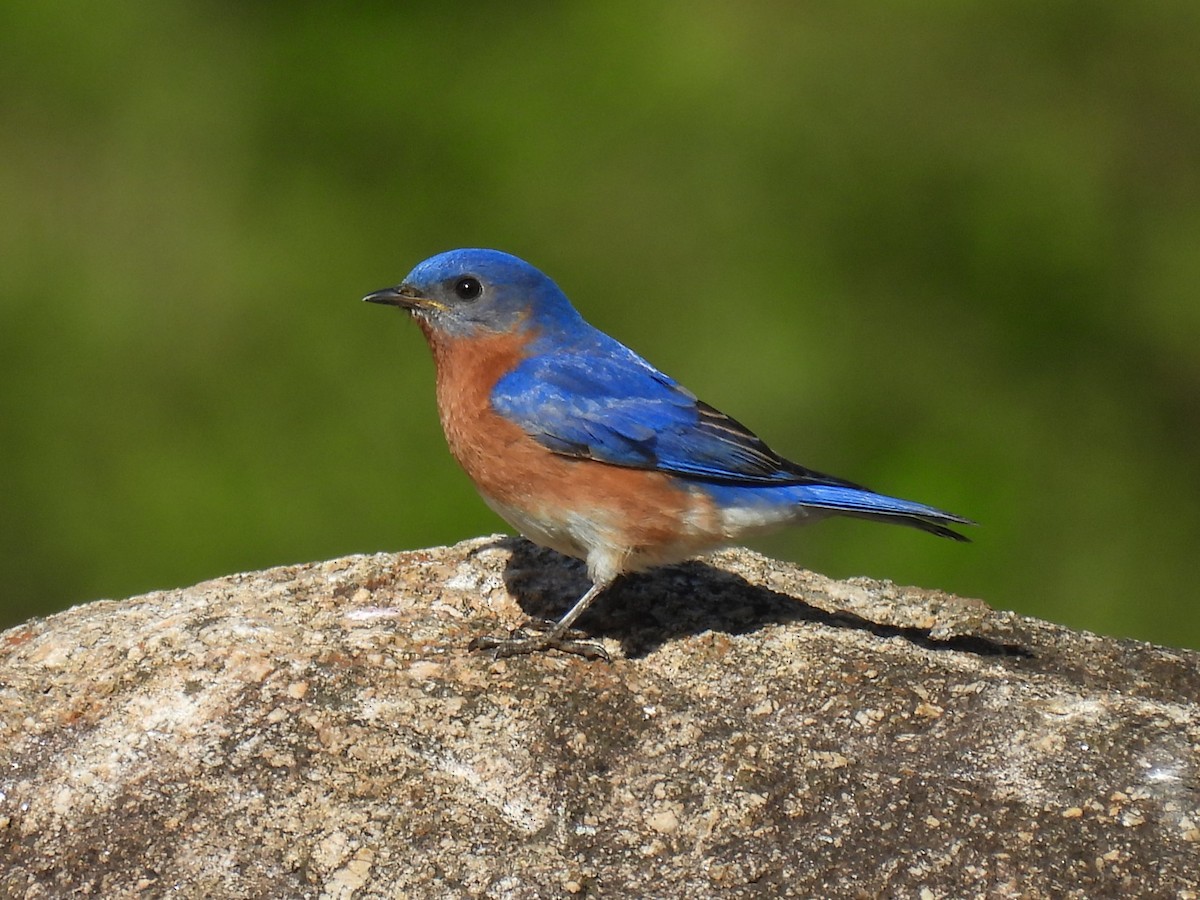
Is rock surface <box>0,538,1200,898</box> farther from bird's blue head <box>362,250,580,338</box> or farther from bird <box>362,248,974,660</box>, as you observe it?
bird's blue head <box>362,250,580,338</box>

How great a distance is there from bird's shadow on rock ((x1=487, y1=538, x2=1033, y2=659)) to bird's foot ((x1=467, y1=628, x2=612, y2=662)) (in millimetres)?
123

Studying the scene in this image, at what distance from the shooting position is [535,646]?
4570 millimetres

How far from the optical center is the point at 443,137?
811 centimetres

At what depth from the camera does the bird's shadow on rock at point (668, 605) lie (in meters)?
4.79

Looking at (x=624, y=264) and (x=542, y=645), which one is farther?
(x=624, y=264)

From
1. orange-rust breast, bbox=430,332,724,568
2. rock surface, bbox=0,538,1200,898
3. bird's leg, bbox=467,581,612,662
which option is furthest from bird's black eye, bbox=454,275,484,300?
bird's leg, bbox=467,581,612,662

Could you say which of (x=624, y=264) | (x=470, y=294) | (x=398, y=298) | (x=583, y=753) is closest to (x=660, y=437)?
(x=470, y=294)

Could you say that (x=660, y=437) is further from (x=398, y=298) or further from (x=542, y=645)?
(x=398, y=298)

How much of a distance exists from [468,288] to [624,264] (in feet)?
8.85

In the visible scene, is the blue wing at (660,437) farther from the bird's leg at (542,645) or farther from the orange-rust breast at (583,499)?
the bird's leg at (542,645)

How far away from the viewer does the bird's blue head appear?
5.34 m

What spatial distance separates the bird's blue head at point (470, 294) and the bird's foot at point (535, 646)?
1183mm

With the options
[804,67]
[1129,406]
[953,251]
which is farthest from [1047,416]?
[804,67]

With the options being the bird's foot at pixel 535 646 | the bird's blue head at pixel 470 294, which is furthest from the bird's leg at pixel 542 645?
the bird's blue head at pixel 470 294
